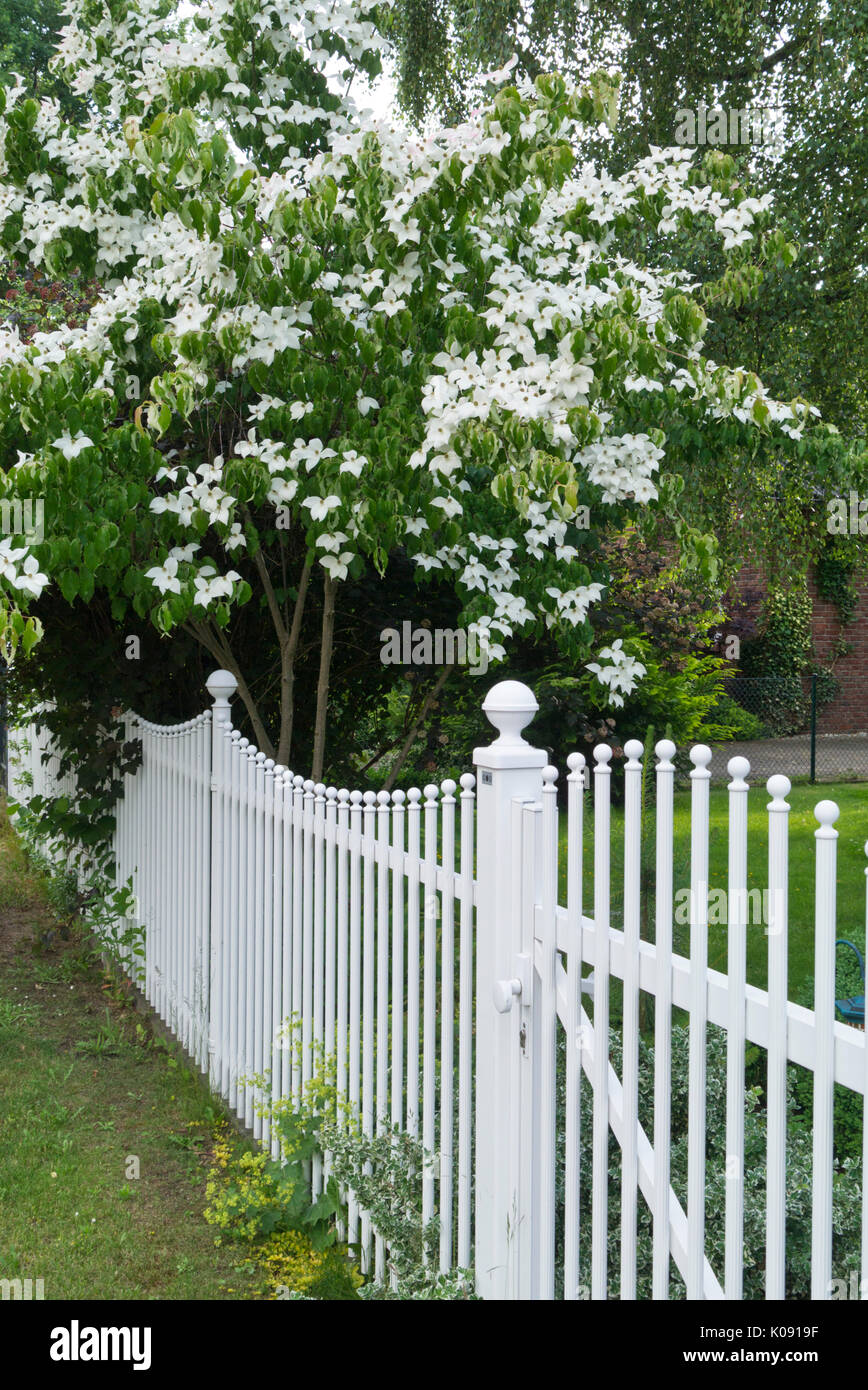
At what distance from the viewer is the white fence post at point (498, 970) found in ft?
9.04

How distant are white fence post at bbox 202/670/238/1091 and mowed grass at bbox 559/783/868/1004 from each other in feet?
6.50

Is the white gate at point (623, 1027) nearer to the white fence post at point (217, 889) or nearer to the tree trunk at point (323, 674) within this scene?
the white fence post at point (217, 889)

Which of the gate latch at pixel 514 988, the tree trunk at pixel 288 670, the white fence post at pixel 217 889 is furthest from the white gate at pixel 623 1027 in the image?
the tree trunk at pixel 288 670

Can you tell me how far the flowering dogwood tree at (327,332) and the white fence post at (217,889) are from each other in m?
0.58

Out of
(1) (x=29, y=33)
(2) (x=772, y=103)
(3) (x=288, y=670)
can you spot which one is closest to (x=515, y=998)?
(3) (x=288, y=670)

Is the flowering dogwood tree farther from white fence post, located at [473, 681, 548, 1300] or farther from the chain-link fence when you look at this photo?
the chain-link fence

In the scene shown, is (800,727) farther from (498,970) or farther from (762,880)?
(498,970)

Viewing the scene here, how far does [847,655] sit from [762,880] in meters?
12.4

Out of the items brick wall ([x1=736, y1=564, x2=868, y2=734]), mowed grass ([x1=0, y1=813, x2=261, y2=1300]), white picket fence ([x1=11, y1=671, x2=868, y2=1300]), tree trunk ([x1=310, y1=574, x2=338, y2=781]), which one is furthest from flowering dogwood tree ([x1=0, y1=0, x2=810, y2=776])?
brick wall ([x1=736, y1=564, x2=868, y2=734])

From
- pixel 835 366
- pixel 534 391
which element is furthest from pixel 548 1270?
pixel 835 366

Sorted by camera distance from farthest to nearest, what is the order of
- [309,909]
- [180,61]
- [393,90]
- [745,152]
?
[393,90], [745,152], [180,61], [309,909]
